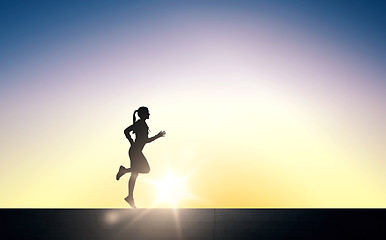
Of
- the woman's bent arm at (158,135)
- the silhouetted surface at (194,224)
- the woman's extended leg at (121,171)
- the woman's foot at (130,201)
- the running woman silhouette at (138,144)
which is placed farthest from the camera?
the woman's bent arm at (158,135)

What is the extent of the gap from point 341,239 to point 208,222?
8.43ft

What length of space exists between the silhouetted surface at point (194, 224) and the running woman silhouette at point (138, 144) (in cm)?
324

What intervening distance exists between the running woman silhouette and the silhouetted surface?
128 inches

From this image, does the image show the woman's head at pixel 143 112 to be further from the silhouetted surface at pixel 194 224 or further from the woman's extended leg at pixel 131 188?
the silhouetted surface at pixel 194 224

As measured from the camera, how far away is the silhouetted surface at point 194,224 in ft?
31.7

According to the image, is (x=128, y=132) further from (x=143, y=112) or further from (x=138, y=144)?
(x=143, y=112)

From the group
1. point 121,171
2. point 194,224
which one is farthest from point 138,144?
point 194,224

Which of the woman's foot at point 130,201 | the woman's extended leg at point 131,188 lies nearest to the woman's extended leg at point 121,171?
the woman's extended leg at point 131,188

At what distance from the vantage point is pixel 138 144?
13.4 meters

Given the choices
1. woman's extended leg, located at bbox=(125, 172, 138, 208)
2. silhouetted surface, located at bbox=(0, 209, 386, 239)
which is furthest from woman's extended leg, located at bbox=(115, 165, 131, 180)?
silhouetted surface, located at bbox=(0, 209, 386, 239)

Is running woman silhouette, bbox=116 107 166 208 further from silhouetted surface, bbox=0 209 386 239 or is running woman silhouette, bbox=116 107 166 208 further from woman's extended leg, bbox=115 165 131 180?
silhouetted surface, bbox=0 209 386 239

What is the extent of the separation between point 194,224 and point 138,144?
4.13m

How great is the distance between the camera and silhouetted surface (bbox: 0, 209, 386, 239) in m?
9.66

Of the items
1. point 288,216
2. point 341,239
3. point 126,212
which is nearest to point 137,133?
point 126,212
